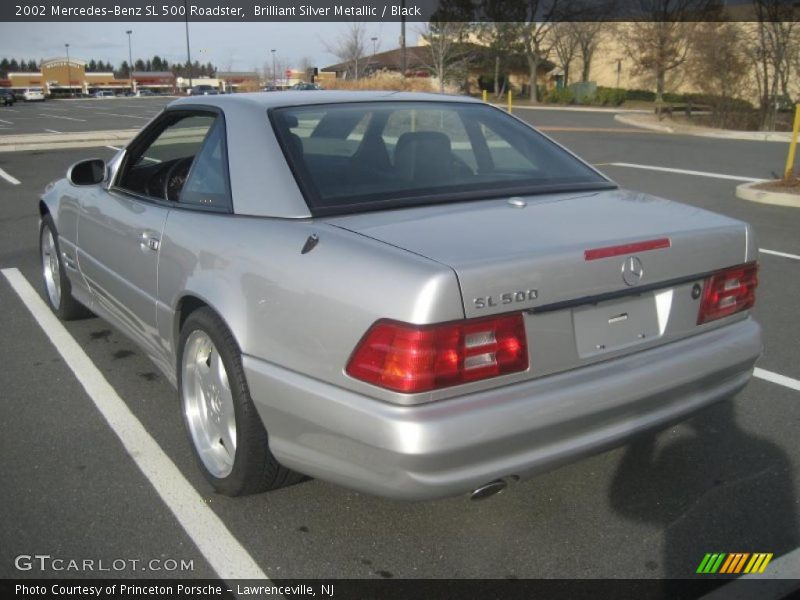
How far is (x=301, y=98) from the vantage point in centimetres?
341

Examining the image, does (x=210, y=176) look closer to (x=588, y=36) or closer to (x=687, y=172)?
(x=687, y=172)

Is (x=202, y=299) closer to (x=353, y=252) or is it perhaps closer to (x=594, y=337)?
(x=353, y=252)

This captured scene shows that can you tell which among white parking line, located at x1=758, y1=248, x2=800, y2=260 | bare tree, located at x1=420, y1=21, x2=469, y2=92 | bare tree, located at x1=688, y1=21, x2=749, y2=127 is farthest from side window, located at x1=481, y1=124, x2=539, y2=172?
bare tree, located at x1=420, y1=21, x2=469, y2=92

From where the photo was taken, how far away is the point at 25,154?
17.1 metres

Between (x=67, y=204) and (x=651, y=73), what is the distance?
50.5 metres

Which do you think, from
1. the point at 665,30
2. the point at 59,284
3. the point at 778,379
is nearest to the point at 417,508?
the point at 778,379

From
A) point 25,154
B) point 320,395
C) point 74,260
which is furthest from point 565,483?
point 25,154

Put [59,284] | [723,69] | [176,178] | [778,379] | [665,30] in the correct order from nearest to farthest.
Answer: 1. [176,178]
2. [778,379]
3. [59,284]
4. [723,69]
5. [665,30]

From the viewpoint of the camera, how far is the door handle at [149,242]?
10.9ft

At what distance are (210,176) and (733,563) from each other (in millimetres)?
2516

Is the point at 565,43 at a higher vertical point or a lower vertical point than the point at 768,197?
higher

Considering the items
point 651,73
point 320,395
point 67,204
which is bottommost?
point 320,395

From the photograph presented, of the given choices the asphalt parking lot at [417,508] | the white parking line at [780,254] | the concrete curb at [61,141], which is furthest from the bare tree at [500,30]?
the asphalt parking lot at [417,508]

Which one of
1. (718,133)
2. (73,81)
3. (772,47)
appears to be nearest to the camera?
(718,133)
